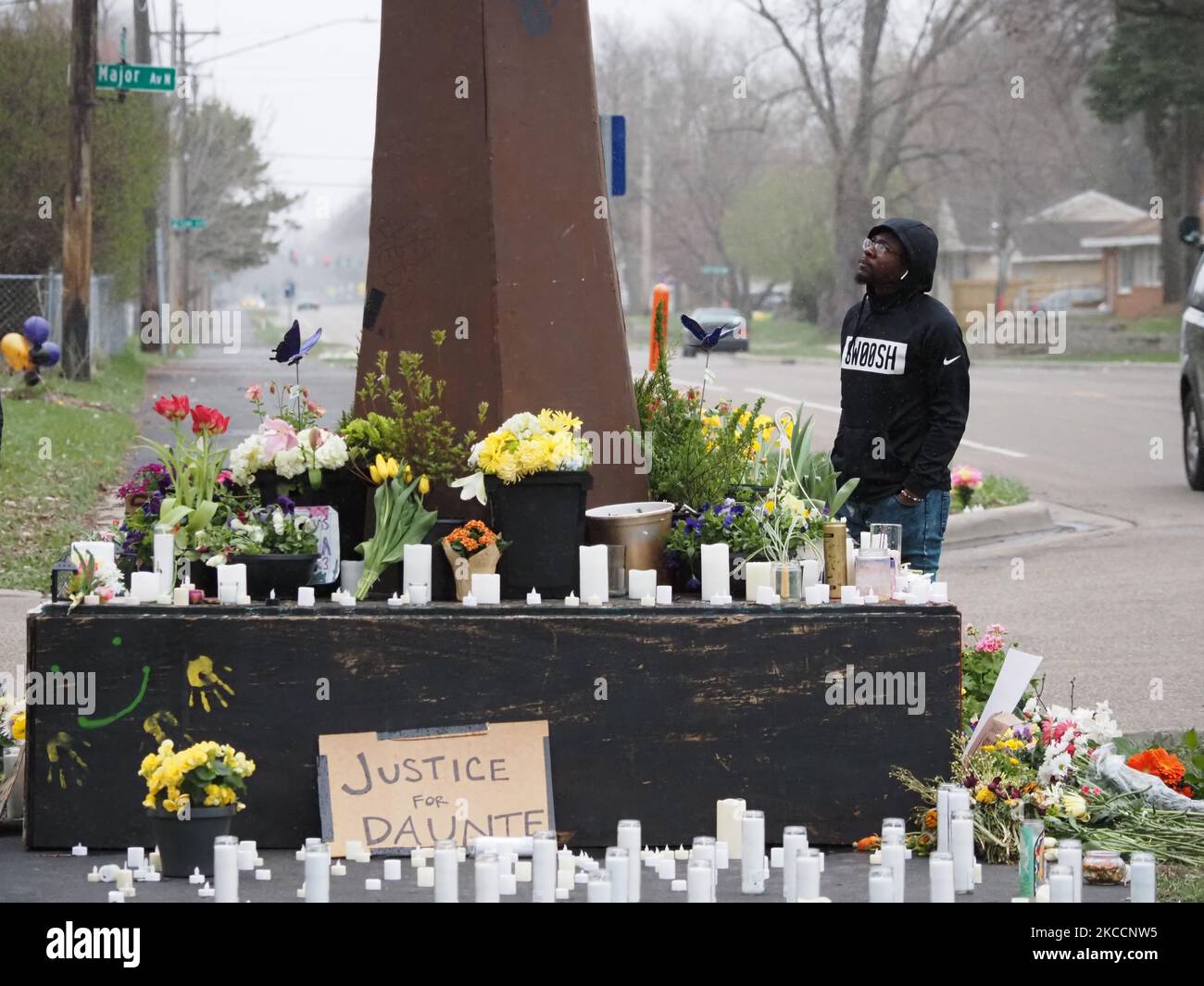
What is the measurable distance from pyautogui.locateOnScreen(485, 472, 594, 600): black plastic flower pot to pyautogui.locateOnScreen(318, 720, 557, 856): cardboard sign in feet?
1.73

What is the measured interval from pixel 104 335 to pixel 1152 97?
88.1ft

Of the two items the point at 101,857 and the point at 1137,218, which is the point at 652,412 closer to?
the point at 101,857

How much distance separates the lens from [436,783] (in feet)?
17.6

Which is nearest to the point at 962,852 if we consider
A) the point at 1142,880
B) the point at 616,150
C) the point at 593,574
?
the point at 1142,880

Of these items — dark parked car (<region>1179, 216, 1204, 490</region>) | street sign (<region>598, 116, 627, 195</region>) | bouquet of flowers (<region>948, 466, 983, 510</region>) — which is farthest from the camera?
dark parked car (<region>1179, 216, 1204, 490</region>)

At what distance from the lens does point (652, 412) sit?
667 cm

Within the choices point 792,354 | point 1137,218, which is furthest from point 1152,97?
point 1137,218

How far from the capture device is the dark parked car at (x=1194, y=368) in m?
14.8

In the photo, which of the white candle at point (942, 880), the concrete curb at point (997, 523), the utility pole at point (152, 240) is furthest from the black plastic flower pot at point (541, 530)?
the utility pole at point (152, 240)

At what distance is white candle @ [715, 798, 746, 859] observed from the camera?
5238mm

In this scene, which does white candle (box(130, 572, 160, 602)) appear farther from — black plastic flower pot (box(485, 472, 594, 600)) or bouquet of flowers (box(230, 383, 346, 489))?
black plastic flower pot (box(485, 472, 594, 600))

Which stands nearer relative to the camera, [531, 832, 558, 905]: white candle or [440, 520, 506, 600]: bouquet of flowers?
[531, 832, 558, 905]: white candle

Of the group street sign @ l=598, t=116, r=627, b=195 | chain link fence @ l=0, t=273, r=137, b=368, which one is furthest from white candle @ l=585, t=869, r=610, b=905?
chain link fence @ l=0, t=273, r=137, b=368

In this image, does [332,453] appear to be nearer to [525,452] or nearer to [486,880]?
[525,452]
